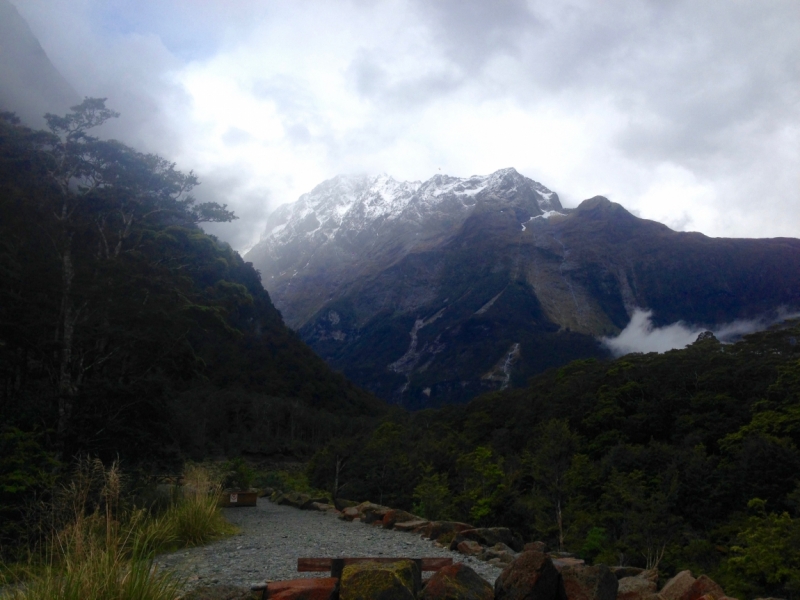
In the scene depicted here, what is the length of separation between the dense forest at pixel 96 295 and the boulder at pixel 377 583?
7106 mm

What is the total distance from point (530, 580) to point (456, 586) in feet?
1.99

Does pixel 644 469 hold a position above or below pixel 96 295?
below

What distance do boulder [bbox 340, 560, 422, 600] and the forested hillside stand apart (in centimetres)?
750

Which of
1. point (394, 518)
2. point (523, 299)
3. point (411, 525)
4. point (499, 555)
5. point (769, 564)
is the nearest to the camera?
point (499, 555)

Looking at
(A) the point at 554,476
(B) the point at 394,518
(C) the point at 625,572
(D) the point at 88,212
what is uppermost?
(D) the point at 88,212

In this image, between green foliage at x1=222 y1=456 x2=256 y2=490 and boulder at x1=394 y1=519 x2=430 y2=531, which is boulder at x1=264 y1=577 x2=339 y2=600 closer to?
boulder at x1=394 y1=519 x2=430 y2=531

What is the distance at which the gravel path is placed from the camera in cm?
696

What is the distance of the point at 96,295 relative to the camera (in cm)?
1359

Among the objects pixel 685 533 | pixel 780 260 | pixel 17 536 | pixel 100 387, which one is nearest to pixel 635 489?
pixel 685 533

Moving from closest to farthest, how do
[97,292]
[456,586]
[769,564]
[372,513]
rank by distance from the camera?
[456,586] < [97,292] < [372,513] < [769,564]

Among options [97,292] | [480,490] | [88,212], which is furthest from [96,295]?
[480,490]

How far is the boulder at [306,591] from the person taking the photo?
450 cm

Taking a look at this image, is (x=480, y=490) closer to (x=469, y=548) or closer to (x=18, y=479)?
(x=469, y=548)

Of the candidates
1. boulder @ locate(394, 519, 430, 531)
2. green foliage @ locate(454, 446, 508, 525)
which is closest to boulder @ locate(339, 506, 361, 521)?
boulder @ locate(394, 519, 430, 531)
